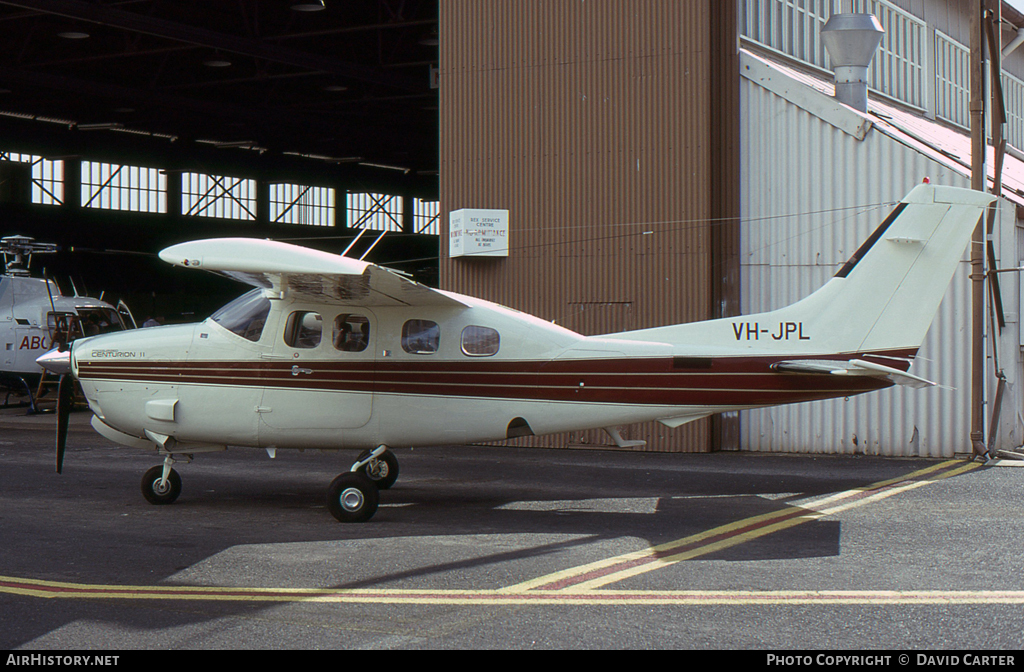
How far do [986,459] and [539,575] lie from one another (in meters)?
9.47

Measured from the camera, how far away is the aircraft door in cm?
1045

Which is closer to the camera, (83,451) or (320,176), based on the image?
(83,451)

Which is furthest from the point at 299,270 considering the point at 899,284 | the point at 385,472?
the point at 899,284

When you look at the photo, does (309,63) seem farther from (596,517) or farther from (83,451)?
(596,517)

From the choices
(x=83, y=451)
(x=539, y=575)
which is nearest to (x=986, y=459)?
(x=539, y=575)

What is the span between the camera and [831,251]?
15.6m

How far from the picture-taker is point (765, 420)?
15.9 meters

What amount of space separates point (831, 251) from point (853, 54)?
408cm

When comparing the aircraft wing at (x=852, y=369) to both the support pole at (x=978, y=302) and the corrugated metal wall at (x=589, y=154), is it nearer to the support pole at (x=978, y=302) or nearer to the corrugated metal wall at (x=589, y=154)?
the support pole at (x=978, y=302)

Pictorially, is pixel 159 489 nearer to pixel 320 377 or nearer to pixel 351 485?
pixel 320 377

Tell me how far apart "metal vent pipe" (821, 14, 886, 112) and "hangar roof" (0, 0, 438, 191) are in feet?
36.4

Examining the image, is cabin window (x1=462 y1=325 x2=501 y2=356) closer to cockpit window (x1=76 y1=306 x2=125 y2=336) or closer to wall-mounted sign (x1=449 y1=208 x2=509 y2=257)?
wall-mounted sign (x1=449 y1=208 x2=509 y2=257)

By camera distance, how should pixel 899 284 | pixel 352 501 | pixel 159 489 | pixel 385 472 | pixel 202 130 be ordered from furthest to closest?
1. pixel 202 130
2. pixel 385 472
3. pixel 159 489
4. pixel 899 284
5. pixel 352 501

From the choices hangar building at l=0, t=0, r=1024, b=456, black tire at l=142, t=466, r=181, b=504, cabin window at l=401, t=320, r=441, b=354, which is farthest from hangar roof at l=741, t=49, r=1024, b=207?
black tire at l=142, t=466, r=181, b=504
